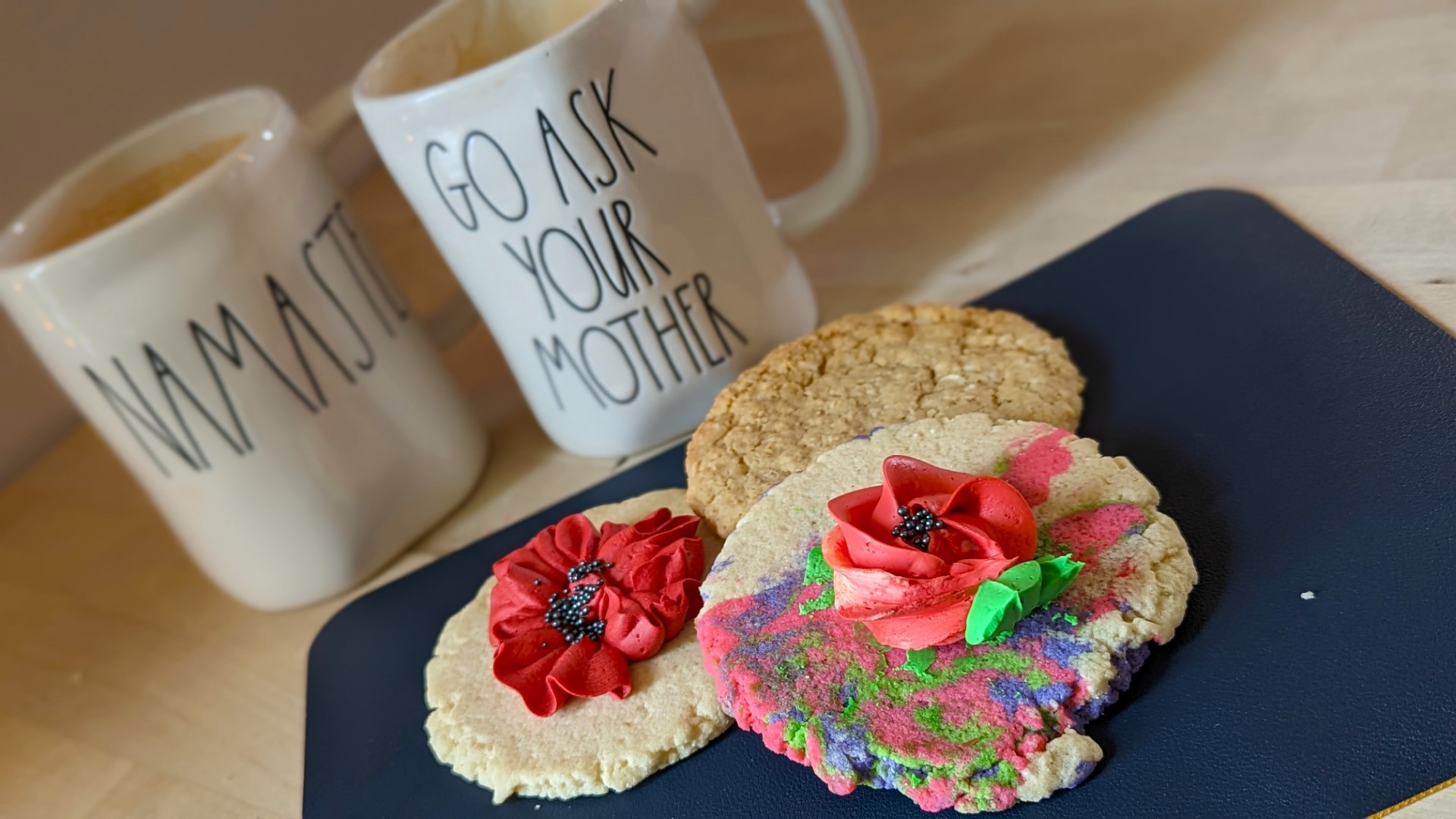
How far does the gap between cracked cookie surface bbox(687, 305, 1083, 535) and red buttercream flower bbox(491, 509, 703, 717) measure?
4cm

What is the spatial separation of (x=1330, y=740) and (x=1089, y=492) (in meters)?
0.16

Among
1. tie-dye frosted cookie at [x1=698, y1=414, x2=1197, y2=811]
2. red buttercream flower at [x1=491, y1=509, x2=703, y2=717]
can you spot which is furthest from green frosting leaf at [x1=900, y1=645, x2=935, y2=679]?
red buttercream flower at [x1=491, y1=509, x2=703, y2=717]

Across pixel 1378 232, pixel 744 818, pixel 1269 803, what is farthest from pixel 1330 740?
pixel 1378 232

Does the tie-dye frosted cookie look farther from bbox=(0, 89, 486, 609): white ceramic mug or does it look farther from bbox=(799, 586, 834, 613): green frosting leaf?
bbox=(0, 89, 486, 609): white ceramic mug

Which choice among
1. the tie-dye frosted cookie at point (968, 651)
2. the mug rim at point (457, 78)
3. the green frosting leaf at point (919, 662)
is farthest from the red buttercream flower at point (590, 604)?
the mug rim at point (457, 78)

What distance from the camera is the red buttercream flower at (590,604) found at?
2.01 ft

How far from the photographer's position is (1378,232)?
28.9 inches

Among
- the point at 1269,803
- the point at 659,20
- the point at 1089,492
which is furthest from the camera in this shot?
the point at 659,20

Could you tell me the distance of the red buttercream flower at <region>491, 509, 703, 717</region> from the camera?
61 centimetres

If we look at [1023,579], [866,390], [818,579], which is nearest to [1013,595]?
[1023,579]

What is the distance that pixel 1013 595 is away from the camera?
514 millimetres

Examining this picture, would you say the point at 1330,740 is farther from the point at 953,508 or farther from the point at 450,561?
the point at 450,561

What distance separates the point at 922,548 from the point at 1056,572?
0.20 ft

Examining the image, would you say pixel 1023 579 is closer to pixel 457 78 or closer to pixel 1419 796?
pixel 1419 796
